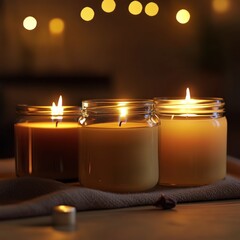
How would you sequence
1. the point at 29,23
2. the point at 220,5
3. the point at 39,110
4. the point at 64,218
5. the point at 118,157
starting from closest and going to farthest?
the point at 64,218, the point at 118,157, the point at 39,110, the point at 29,23, the point at 220,5

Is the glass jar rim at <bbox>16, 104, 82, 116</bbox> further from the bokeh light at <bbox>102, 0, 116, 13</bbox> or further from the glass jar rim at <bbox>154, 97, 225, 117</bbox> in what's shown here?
the bokeh light at <bbox>102, 0, 116, 13</bbox>

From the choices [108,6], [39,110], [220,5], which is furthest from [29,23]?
[220,5]

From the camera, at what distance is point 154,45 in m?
Result: 1.17

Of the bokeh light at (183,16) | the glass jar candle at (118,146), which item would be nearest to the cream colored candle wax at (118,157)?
the glass jar candle at (118,146)

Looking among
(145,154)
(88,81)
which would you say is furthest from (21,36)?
(145,154)

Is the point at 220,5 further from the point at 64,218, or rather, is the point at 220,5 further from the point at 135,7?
the point at 64,218

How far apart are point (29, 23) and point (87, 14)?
125mm

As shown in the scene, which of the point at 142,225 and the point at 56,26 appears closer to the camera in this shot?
the point at 142,225

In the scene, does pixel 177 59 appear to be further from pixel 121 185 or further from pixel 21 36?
pixel 121 185

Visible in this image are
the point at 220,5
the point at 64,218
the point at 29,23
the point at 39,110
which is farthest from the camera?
the point at 220,5

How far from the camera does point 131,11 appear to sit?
1.15 metres

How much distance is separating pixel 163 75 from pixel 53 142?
46 cm

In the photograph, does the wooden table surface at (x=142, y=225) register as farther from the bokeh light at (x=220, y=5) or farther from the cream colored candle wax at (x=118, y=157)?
the bokeh light at (x=220, y=5)

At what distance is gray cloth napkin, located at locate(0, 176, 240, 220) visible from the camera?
621mm
